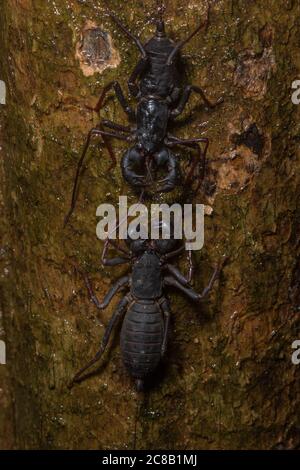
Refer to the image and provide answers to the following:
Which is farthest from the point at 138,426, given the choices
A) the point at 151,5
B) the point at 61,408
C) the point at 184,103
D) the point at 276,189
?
the point at 151,5

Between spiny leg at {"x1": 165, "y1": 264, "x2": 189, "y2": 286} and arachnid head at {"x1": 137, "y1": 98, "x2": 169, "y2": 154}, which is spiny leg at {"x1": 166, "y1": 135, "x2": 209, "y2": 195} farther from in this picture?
spiny leg at {"x1": 165, "y1": 264, "x2": 189, "y2": 286}

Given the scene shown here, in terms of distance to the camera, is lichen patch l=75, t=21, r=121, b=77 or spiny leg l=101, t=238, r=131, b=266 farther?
spiny leg l=101, t=238, r=131, b=266

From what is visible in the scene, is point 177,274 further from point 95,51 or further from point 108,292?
point 95,51

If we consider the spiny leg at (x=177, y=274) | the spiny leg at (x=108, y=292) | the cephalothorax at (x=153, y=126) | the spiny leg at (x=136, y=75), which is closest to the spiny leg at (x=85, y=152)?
the cephalothorax at (x=153, y=126)

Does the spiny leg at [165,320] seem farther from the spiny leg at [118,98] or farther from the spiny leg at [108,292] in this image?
the spiny leg at [118,98]

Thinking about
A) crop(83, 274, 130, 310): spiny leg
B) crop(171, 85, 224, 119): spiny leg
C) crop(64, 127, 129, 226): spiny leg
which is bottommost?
crop(83, 274, 130, 310): spiny leg

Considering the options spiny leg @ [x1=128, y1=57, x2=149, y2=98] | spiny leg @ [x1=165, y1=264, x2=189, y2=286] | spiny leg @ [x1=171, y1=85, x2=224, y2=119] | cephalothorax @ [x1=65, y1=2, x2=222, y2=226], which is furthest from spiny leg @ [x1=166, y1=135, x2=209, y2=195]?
spiny leg @ [x1=165, y1=264, x2=189, y2=286]

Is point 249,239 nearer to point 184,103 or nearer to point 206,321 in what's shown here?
point 206,321
